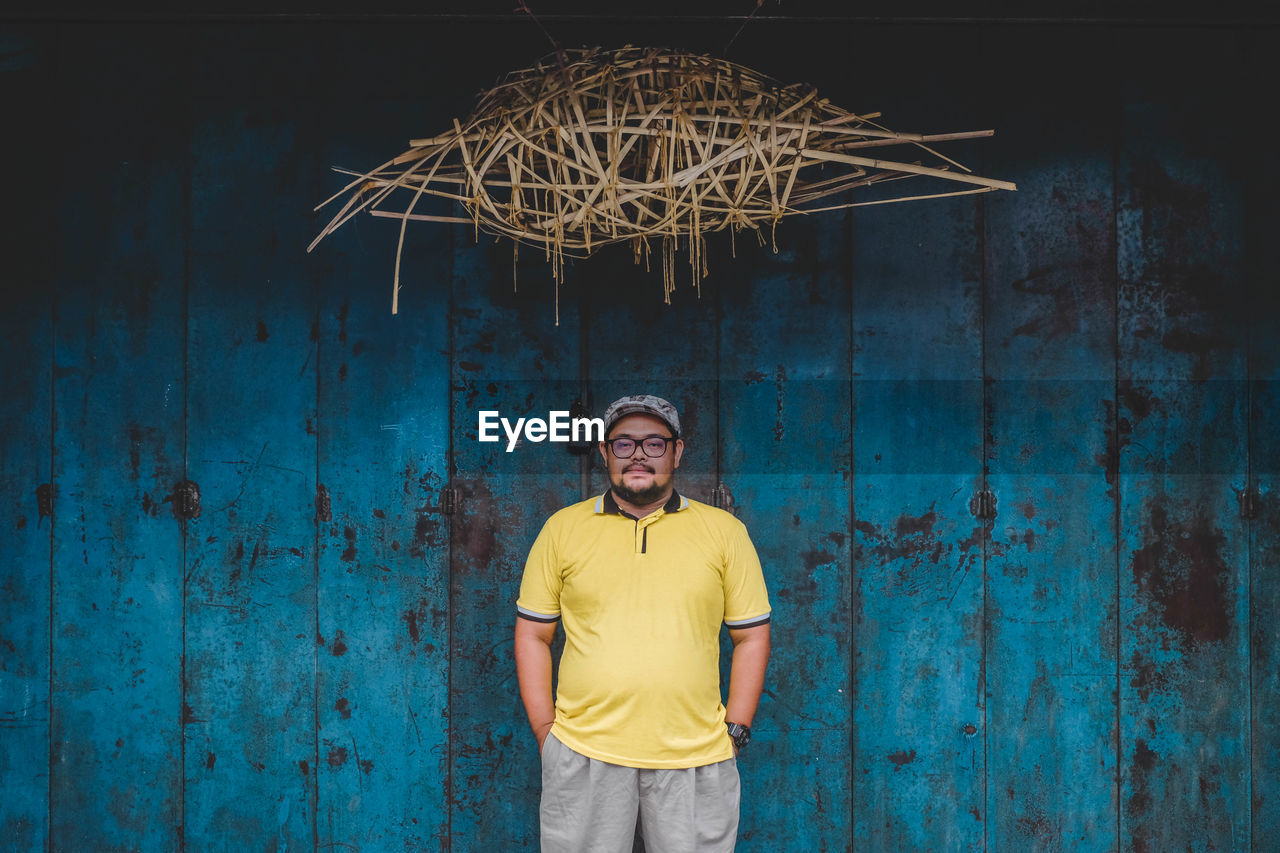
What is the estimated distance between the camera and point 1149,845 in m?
2.50

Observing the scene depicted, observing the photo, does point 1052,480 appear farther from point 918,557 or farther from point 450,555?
point 450,555

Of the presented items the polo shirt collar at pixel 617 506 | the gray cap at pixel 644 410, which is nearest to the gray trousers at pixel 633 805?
the polo shirt collar at pixel 617 506

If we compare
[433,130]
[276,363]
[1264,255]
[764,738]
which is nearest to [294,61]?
[433,130]

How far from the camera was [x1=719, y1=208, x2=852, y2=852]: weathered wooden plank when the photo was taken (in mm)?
2490

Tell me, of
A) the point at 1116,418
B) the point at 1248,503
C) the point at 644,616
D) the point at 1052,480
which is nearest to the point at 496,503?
the point at 644,616

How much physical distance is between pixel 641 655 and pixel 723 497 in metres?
0.71

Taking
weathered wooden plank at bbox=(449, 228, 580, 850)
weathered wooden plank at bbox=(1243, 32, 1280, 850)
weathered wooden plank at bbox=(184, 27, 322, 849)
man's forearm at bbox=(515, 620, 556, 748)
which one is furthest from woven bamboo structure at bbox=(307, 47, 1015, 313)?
weathered wooden plank at bbox=(1243, 32, 1280, 850)

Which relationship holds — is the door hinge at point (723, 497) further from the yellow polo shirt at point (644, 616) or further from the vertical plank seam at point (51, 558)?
the vertical plank seam at point (51, 558)

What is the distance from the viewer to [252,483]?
2.50m

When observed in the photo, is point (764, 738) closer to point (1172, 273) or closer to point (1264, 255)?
point (1172, 273)

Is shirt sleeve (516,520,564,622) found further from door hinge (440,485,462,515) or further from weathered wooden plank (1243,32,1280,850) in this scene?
weathered wooden plank (1243,32,1280,850)

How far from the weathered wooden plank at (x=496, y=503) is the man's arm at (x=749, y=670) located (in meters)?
0.75

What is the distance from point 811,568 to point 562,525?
85 centimetres

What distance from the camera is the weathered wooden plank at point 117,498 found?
2484 mm
